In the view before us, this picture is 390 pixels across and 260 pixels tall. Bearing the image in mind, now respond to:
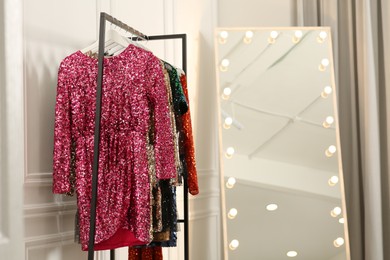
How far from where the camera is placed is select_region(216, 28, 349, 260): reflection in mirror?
3.37m

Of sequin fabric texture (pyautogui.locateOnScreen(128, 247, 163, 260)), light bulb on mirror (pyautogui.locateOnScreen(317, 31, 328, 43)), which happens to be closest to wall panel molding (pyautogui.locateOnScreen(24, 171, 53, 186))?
sequin fabric texture (pyautogui.locateOnScreen(128, 247, 163, 260))

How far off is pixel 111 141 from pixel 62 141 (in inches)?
7.1

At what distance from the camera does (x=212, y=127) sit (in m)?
3.62

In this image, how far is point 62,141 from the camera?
2266 mm

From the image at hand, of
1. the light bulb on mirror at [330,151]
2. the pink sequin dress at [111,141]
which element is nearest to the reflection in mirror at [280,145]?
the light bulb on mirror at [330,151]

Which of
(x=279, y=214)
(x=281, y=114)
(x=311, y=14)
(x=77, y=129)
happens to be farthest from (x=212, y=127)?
(x=77, y=129)

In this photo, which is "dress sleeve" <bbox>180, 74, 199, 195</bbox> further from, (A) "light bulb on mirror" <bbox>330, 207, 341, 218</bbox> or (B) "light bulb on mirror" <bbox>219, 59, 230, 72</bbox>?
(A) "light bulb on mirror" <bbox>330, 207, 341, 218</bbox>

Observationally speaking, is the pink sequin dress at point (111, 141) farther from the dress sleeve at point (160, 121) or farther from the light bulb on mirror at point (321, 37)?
the light bulb on mirror at point (321, 37)

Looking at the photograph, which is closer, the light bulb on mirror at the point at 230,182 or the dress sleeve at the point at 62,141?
the dress sleeve at the point at 62,141

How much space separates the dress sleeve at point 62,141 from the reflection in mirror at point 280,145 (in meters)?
1.26

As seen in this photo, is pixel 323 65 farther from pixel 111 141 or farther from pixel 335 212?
pixel 111 141

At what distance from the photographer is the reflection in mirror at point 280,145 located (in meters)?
3.37
